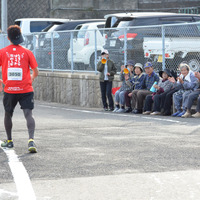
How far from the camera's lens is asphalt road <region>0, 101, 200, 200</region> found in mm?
5930

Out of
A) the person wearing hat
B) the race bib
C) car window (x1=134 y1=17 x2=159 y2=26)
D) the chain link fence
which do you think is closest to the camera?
the race bib

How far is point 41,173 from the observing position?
690cm

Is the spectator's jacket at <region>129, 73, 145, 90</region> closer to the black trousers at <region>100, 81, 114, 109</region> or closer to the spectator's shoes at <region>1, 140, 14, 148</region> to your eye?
the black trousers at <region>100, 81, 114, 109</region>

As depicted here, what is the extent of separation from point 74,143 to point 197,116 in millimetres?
4822

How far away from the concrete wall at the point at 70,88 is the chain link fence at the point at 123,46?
0.36 meters

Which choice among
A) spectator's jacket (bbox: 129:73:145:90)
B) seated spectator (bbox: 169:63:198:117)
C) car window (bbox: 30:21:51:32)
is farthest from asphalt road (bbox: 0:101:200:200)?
car window (bbox: 30:21:51:32)

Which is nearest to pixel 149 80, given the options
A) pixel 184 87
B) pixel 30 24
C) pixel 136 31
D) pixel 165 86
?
pixel 165 86

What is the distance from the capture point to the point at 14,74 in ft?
28.3

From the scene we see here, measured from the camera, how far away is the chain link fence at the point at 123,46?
15805 millimetres

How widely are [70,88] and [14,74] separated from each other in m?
12.2

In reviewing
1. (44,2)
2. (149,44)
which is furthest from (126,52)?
(44,2)

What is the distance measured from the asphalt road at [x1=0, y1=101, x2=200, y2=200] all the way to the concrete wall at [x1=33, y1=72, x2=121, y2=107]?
671 cm

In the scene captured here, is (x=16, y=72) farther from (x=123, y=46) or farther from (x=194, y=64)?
(x=123, y=46)

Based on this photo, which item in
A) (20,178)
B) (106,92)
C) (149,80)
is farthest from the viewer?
(106,92)
